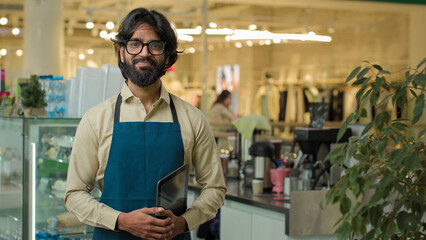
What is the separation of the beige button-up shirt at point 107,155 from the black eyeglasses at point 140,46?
0.15 metres

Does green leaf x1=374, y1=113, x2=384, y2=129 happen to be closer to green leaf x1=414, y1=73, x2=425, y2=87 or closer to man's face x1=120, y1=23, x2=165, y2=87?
green leaf x1=414, y1=73, x2=425, y2=87

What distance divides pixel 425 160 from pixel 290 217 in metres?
1.53

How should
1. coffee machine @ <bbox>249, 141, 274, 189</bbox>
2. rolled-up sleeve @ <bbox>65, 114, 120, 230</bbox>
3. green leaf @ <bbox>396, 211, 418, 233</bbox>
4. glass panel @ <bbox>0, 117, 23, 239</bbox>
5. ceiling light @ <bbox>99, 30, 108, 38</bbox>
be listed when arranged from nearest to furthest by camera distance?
1. green leaf @ <bbox>396, 211, 418, 233</bbox>
2. rolled-up sleeve @ <bbox>65, 114, 120, 230</bbox>
3. glass panel @ <bbox>0, 117, 23, 239</bbox>
4. coffee machine @ <bbox>249, 141, 274, 189</bbox>
5. ceiling light @ <bbox>99, 30, 108, 38</bbox>

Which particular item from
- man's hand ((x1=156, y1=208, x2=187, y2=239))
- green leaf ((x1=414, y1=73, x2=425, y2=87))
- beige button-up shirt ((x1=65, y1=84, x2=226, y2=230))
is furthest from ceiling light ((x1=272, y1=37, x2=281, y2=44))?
green leaf ((x1=414, y1=73, x2=425, y2=87))

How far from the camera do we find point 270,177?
170 inches

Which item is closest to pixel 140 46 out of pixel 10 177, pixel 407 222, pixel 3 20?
pixel 407 222

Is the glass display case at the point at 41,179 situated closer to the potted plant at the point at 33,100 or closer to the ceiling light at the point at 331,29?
the potted plant at the point at 33,100

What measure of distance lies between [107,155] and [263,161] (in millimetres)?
2235

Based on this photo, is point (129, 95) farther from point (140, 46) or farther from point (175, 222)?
point (175, 222)

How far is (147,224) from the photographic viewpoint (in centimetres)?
201

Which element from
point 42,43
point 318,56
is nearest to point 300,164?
point 42,43

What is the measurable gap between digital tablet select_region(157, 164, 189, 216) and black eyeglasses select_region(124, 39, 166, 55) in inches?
15.4

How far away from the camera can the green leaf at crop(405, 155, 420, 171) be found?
176 cm

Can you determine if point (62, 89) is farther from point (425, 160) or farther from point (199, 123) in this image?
point (425, 160)
